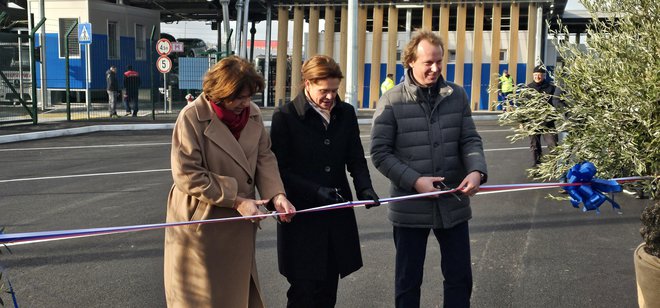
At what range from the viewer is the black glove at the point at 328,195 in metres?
4.06

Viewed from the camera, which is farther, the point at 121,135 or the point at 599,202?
the point at 121,135

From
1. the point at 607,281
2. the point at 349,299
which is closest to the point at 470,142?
the point at 349,299

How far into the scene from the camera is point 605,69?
4.11 metres

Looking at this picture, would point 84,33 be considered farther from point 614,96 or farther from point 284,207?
point 614,96

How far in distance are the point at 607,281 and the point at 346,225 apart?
8.84 feet

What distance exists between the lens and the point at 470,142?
4.41 meters

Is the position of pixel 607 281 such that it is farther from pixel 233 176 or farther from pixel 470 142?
pixel 233 176

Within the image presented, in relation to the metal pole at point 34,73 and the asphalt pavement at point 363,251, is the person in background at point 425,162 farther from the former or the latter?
the metal pole at point 34,73

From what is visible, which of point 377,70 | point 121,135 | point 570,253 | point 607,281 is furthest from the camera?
point 377,70

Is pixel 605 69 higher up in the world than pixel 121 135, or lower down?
higher up

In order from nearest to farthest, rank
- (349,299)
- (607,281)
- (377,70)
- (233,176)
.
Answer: (233,176) → (349,299) → (607,281) → (377,70)

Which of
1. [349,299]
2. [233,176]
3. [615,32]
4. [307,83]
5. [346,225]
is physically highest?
[615,32]

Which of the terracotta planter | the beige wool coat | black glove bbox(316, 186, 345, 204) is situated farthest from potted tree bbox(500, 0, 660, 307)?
the beige wool coat

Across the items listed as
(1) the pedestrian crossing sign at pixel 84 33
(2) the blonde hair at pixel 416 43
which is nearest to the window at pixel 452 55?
(1) the pedestrian crossing sign at pixel 84 33
